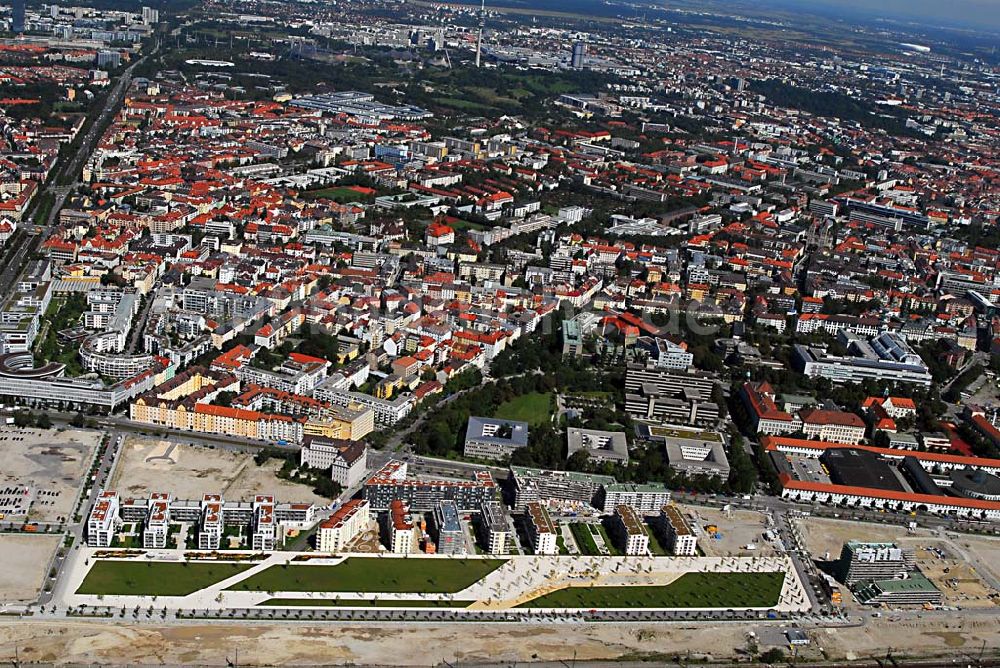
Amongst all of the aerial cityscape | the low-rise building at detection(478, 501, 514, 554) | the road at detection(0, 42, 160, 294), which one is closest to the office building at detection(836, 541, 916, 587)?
the aerial cityscape

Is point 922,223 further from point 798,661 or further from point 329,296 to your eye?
A: point 798,661

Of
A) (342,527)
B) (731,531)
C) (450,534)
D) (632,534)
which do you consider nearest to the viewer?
(342,527)

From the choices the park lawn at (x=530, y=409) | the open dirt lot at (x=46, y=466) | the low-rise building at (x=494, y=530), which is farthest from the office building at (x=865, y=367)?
the open dirt lot at (x=46, y=466)

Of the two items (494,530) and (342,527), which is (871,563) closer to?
(494,530)

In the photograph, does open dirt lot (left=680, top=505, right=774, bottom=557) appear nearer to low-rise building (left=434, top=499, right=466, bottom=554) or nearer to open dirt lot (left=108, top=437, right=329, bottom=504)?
low-rise building (left=434, top=499, right=466, bottom=554)

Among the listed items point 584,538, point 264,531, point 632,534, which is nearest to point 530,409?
point 584,538

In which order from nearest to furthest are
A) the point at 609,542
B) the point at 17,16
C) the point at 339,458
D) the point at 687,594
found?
1. the point at 687,594
2. the point at 609,542
3. the point at 339,458
4. the point at 17,16
